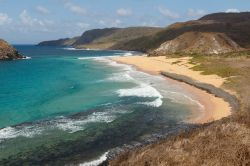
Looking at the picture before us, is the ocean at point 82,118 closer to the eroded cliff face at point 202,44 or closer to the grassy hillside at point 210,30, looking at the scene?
the eroded cliff face at point 202,44

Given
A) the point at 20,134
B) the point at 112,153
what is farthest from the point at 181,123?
the point at 20,134

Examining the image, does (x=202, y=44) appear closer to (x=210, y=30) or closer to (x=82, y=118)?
(x=210, y=30)

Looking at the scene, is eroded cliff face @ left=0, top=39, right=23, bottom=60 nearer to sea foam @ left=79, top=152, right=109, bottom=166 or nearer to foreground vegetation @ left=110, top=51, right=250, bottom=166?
sea foam @ left=79, top=152, right=109, bottom=166

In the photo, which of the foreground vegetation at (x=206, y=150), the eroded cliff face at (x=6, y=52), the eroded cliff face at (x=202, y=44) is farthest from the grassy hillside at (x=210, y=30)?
the foreground vegetation at (x=206, y=150)

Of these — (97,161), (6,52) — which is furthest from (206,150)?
(6,52)

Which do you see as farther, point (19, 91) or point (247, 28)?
point (247, 28)

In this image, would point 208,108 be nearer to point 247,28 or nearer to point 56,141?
point 56,141
